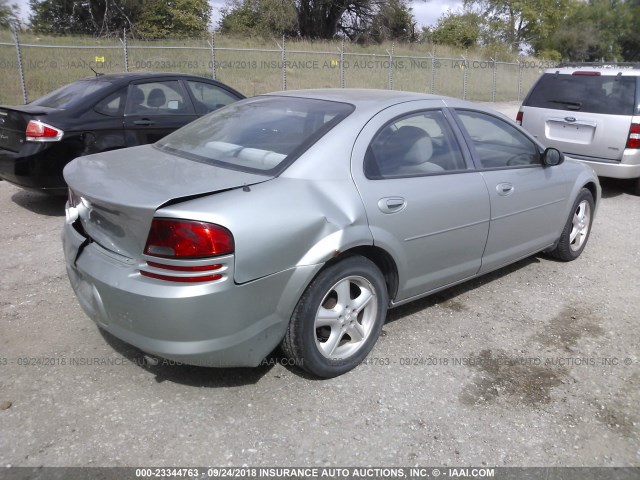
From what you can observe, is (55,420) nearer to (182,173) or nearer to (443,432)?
(182,173)

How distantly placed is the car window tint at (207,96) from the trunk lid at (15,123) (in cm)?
174

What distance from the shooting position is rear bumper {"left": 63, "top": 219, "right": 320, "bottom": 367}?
8.79 ft

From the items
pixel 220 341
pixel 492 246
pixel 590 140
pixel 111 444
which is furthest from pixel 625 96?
pixel 111 444

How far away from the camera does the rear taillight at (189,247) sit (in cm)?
265

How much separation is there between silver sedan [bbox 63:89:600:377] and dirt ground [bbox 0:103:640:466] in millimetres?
299

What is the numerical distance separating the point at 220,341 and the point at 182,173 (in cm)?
95

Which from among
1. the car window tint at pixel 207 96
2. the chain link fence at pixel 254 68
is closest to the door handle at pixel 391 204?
the car window tint at pixel 207 96

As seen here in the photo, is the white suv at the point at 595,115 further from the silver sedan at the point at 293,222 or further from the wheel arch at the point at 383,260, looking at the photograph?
the wheel arch at the point at 383,260

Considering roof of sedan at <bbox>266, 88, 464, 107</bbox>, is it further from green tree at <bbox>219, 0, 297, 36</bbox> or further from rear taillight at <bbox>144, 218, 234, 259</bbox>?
green tree at <bbox>219, 0, 297, 36</bbox>

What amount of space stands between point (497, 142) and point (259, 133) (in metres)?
1.94

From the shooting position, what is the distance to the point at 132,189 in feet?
9.50

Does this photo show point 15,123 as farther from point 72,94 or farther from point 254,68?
point 254,68

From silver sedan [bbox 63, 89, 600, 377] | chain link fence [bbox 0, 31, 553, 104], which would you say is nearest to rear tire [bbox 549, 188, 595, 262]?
silver sedan [bbox 63, 89, 600, 377]

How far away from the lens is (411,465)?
2.67 metres
